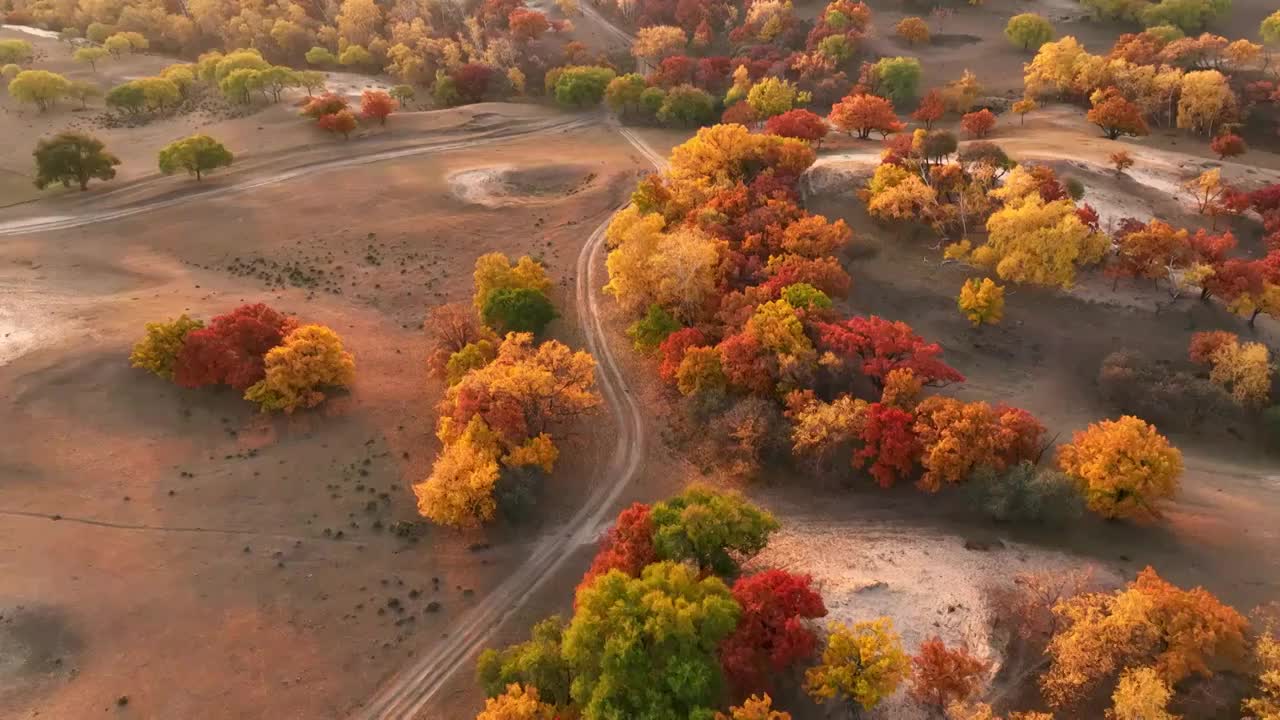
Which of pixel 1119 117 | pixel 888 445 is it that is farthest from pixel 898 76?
pixel 888 445

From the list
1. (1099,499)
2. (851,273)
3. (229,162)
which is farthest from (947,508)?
(229,162)

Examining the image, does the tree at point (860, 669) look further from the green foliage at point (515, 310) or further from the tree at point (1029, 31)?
the tree at point (1029, 31)

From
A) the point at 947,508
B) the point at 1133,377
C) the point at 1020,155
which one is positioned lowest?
the point at 947,508

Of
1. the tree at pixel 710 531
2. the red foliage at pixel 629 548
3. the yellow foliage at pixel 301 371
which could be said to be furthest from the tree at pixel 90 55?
the tree at pixel 710 531

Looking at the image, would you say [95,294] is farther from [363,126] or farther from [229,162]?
[363,126]

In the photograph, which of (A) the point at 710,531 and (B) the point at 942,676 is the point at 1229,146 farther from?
(A) the point at 710,531
